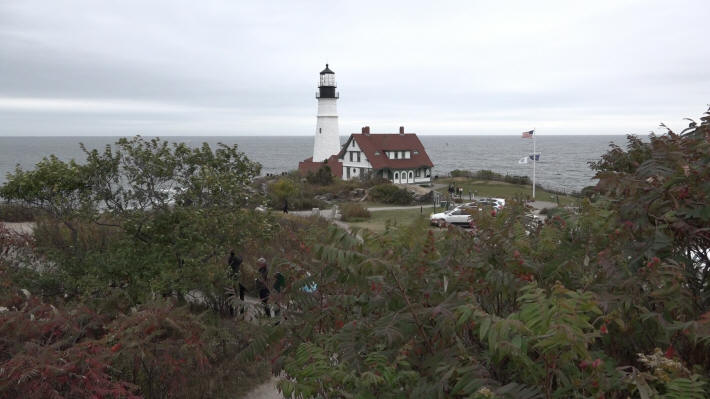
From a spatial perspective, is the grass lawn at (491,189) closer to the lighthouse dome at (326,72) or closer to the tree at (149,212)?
the lighthouse dome at (326,72)

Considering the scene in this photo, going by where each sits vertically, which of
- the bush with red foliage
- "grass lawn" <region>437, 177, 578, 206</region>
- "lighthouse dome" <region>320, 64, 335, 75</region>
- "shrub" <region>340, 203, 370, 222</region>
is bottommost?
"shrub" <region>340, 203, 370, 222</region>

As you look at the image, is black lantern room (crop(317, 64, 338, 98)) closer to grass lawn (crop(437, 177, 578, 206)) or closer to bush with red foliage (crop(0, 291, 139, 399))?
grass lawn (crop(437, 177, 578, 206))

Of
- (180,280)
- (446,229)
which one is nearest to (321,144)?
(180,280)

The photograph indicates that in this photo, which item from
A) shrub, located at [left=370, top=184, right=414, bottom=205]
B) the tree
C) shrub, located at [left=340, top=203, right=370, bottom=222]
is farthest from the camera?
shrub, located at [left=370, top=184, right=414, bottom=205]

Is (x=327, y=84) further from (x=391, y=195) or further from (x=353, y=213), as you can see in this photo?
(x=353, y=213)

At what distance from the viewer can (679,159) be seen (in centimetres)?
428

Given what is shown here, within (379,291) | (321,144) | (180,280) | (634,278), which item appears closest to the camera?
(634,278)

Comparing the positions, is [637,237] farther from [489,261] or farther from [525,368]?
[525,368]

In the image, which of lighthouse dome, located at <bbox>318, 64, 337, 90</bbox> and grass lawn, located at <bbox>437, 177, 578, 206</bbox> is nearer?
grass lawn, located at <bbox>437, 177, 578, 206</bbox>

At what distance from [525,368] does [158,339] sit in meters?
6.73

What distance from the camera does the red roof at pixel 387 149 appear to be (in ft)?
187

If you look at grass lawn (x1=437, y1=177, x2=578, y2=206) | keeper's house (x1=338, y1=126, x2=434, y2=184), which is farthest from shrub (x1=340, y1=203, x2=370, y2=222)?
keeper's house (x1=338, y1=126, x2=434, y2=184)

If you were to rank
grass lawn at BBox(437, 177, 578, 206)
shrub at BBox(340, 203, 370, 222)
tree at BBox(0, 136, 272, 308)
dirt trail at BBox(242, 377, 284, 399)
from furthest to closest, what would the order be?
1. grass lawn at BBox(437, 177, 578, 206)
2. shrub at BBox(340, 203, 370, 222)
3. tree at BBox(0, 136, 272, 308)
4. dirt trail at BBox(242, 377, 284, 399)

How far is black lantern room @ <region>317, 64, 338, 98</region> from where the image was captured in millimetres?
64188
